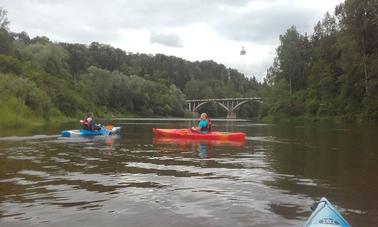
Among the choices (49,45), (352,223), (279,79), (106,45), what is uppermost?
(106,45)

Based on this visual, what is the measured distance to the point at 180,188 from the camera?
437 inches

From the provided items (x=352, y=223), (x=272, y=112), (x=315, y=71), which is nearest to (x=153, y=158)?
(x=352, y=223)

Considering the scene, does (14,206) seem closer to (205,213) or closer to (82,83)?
(205,213)

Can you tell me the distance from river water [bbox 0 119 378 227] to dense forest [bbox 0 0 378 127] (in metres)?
28.1

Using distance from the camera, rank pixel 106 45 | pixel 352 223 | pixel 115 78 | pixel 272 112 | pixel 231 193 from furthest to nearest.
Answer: pixel 106 45 → pixel 115 78 → pixel 272 112 → pixel 231 193 → pixel 352 223

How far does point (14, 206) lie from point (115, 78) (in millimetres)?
115763

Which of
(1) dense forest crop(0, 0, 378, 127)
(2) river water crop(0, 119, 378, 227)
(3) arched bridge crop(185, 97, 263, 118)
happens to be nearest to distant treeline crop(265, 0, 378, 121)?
(1) dense forest crop(0, 0, 378, 127)

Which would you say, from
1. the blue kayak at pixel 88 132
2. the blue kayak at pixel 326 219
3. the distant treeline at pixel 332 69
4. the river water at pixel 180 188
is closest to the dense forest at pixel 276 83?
the distant treeline at pixel 332 69

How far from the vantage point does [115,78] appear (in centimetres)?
12312

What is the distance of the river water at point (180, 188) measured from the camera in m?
8.33

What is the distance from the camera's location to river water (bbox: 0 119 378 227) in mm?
8328

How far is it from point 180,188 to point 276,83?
8857 centimetres

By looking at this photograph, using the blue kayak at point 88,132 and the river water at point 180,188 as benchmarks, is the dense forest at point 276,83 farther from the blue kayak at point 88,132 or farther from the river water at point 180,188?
the river water at point 180,188

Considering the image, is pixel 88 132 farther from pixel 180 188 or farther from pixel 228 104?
pixel 228 104
